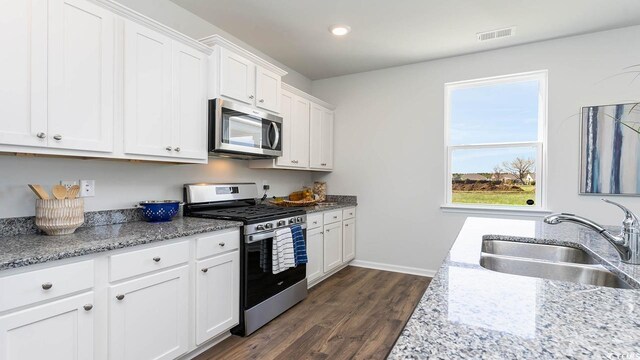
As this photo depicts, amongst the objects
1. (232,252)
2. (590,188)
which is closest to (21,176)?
(232,252)

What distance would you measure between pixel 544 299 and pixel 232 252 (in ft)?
6.38

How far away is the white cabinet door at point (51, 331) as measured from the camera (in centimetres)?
127

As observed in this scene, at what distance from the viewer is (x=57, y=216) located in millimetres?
1696

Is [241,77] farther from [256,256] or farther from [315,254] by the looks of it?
[315,254]

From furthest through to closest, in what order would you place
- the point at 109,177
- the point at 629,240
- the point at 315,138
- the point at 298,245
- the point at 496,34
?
the point at 315,138 → the point at 496,34 → the point at 298,245 → the point at 109,177 → the point at 629,240

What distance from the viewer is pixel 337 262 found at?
3.90 m

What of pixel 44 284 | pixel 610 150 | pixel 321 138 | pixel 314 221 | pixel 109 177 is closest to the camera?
pixel 44 284

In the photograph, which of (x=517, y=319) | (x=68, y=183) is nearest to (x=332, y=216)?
(x=68, y=183)

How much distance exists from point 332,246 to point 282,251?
1211 mm

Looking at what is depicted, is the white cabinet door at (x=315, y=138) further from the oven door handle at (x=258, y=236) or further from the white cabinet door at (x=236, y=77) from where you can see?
the oven door handle at (x=258, y=236)

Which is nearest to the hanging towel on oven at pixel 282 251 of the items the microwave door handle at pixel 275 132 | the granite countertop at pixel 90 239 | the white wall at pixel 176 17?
the granite countertop at pixel 90 239

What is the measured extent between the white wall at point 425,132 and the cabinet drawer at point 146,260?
277cm

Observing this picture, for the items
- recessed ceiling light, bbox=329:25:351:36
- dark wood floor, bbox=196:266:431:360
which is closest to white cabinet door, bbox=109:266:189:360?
dark wood floor, bbox=196:266:431:360

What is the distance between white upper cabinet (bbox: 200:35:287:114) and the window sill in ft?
7.52
